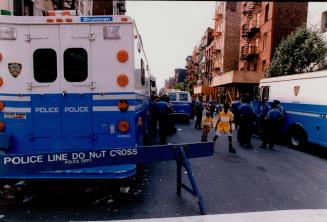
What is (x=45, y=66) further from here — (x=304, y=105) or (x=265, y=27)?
(x=265, y=27)

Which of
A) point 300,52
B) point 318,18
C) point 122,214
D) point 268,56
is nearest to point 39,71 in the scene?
point 122,214

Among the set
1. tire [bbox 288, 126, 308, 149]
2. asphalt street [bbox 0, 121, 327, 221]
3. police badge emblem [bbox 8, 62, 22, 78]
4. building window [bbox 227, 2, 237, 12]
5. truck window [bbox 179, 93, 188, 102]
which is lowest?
asphalt street [bbox 0, 121, 327, 221]

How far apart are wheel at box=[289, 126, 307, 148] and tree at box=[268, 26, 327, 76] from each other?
10.2m

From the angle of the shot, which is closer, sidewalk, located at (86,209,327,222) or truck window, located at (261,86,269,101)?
sidewalk, located at (86,209,327,222)

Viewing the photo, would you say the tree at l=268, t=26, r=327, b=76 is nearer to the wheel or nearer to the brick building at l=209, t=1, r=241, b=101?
the wheel

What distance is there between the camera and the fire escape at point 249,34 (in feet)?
117

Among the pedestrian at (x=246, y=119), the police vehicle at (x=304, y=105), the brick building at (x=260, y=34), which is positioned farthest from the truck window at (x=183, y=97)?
the brick building at (x=260, y=34)

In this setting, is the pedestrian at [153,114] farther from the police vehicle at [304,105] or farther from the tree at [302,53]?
the tree at [302,53]

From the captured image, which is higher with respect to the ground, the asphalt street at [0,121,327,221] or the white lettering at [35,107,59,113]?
the white lettering at [35,107,59,113]

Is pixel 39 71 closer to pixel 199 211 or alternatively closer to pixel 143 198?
pixel 143 198

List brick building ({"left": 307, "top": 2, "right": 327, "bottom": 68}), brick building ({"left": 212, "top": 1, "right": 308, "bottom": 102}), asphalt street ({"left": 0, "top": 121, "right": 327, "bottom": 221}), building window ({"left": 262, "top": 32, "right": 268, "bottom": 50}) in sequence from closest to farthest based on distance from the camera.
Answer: asphalt street ({"left": 0, "top": 121, "right": 327, "bottom": 221}) < brick building ({"left": 307, "top": 2, "right": 327, "bottom": 68}) < brick building ({"left": 212, "top": 1, "right": 308, "bottom": 102}) < building window ({"left": 262, "top": 32, "right": 268, "bottom": 50})

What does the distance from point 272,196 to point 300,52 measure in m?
17.3

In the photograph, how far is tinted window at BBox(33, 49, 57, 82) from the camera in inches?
226

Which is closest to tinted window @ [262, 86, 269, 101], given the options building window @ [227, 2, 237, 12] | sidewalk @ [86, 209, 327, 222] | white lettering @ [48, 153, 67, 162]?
sidewalk @ [86, 209, 327, 222]
